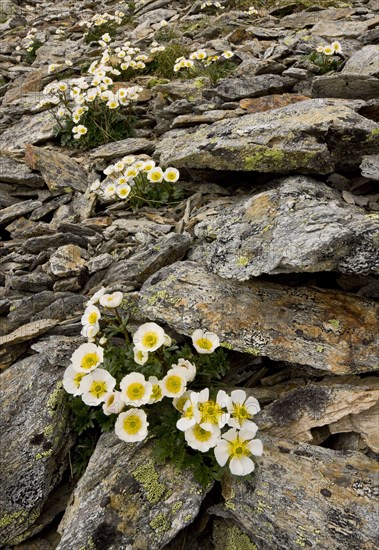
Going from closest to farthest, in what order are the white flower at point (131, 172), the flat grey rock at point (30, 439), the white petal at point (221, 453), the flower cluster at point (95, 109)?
the white petal at point (221, 453)
the flat grey rock at point (30, 439)
the white flower at point (131, 172)
the flower cluster at point (95, 109)

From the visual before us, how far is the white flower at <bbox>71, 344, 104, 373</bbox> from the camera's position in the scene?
364 centimetres

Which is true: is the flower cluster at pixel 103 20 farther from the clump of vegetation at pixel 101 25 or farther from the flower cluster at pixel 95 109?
the flower cluster at pixel 95 109

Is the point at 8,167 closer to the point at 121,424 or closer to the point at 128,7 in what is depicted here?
the point at 121,424

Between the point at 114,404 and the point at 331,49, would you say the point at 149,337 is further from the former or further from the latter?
Answer: the point at 331,49

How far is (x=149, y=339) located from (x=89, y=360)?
20.6 inches

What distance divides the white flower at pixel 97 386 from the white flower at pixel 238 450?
3.17ft

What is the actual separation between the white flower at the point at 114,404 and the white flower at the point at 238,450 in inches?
32.0

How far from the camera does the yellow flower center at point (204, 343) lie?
3.66 meters

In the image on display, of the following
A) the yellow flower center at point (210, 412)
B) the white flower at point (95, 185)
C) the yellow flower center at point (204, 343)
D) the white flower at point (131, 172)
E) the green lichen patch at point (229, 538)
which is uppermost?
the yellow flower center at point (204, 343)

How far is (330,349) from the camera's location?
371 cm

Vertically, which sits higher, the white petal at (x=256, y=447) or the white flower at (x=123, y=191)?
the white petal at (x=256, y=447)

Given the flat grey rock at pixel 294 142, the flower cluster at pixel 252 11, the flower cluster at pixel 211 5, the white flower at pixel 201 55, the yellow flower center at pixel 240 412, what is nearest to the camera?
the yellow flower center at pixel 240 412

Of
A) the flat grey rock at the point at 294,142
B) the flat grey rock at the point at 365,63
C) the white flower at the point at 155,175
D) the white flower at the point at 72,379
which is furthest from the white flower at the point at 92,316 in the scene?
the flat grey rock at the point at 365,63

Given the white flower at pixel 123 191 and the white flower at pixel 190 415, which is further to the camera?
the white flower at pixel 123 191
